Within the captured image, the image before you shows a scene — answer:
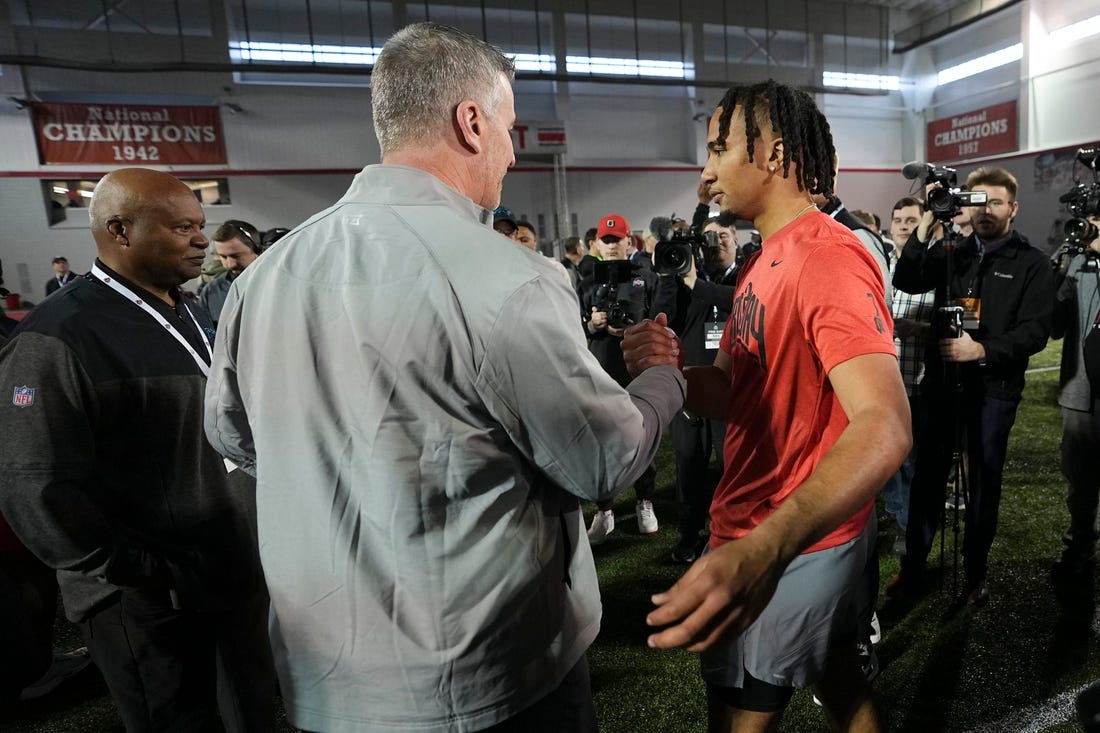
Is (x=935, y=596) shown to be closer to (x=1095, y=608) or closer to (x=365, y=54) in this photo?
(x=1095, y=608)

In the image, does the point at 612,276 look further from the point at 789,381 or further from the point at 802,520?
the point at 802,520

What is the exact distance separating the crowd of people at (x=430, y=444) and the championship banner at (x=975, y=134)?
860 inches

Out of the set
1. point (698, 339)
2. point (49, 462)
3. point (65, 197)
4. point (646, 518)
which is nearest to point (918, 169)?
point (698, 339)

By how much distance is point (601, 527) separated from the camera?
438 cm

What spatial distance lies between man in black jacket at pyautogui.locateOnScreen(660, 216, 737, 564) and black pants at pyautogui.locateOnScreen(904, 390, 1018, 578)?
107 centimetres

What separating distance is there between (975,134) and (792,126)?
75.5 ft

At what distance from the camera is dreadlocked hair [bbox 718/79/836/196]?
160 centimetres

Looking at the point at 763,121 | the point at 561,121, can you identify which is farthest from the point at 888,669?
the point at 561,121

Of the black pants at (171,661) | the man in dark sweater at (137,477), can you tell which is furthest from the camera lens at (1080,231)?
the black pants at (171,661)

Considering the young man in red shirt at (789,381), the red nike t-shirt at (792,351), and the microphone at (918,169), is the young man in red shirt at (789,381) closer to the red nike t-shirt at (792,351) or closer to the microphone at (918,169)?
the red nike t-shirt at (792,351)

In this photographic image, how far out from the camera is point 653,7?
18.3m

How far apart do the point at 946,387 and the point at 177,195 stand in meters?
3.61

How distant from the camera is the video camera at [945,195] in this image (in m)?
2.86

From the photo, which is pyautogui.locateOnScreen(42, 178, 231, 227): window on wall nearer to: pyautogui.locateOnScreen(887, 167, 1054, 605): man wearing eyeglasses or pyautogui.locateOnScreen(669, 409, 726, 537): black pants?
pyautogui.locateOnScreen(669, 409, 726, 537): black pants
